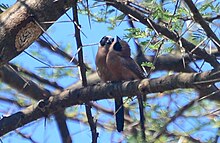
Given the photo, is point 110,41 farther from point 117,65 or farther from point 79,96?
point 79,96

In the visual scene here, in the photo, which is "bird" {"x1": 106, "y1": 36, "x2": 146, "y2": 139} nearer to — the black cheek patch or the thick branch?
the black cheek patch

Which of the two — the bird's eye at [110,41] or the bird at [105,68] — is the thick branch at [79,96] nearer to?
the bird at [105,68]

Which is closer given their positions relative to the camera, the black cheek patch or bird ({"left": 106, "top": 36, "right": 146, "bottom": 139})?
bird ({"left": 106, "top": 36, "right": 146, "bottom": 139})

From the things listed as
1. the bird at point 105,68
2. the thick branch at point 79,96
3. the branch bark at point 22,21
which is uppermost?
the branch bark at point 22,21

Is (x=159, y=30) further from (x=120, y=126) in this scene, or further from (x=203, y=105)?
(x=120, y=126)

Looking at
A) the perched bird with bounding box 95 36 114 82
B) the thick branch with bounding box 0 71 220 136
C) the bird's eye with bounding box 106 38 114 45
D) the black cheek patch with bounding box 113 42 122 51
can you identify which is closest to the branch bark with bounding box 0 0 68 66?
the thick branch with bounding box 0 71 220 136

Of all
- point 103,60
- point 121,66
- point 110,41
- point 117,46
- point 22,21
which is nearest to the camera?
point 22,21

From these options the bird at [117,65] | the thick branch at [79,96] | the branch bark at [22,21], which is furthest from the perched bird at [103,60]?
the branch bark at [22,21]

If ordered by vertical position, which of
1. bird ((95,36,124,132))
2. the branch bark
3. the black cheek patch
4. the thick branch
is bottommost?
bird ((95,36,124,132))

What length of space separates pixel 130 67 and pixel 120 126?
0.52m

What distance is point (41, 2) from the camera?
337cm

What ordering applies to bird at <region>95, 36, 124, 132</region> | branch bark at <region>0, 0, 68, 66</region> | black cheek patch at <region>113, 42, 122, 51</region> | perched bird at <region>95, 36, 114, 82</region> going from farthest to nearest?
1. black cheek patch at <region>113, 42, 122, 51</region>
2. perched bird at <region>95, 36, 114, 82</region>
3. bird at <region>95, 36, 124, 132</region>
4. branch bark at <region>0, 0, 68, 66</region>

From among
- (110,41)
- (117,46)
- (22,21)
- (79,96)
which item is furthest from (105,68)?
(22,21)

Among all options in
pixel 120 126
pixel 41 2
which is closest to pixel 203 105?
pixel 120 126
